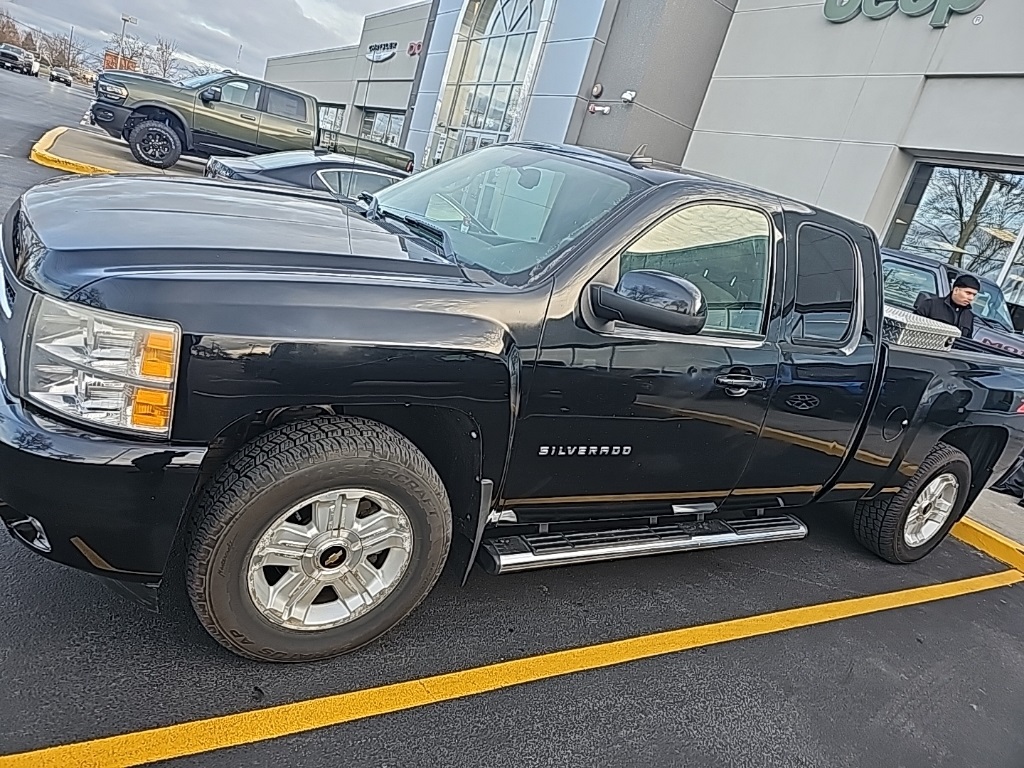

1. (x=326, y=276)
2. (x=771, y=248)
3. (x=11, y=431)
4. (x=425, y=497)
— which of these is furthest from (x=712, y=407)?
(x=11, y=431)

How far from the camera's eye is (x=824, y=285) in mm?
3564

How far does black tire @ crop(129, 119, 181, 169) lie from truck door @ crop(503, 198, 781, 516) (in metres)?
11.7

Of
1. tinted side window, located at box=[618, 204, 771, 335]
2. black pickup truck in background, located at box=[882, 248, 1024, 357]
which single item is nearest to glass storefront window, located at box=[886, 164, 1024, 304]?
black pickup truck in background, located at box=[882, 248, 1024, 357]

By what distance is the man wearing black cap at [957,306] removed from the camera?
7.43m

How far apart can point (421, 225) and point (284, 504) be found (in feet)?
4.72

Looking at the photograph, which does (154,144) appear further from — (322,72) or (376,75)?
(322,72)

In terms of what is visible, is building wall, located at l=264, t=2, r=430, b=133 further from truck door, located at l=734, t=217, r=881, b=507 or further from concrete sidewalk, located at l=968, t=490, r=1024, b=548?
truck door, located at l=734, t=217, r=881, b=507

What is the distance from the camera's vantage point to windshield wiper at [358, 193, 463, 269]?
288 centimetres

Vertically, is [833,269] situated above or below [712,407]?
above

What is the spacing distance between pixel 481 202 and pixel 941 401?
2.74 metres

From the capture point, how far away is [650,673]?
117 inches

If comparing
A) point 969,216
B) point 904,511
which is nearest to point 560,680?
point 904,511

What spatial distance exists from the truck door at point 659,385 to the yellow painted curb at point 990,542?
3111 millimetres

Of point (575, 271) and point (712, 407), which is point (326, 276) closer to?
point (575, 271)
